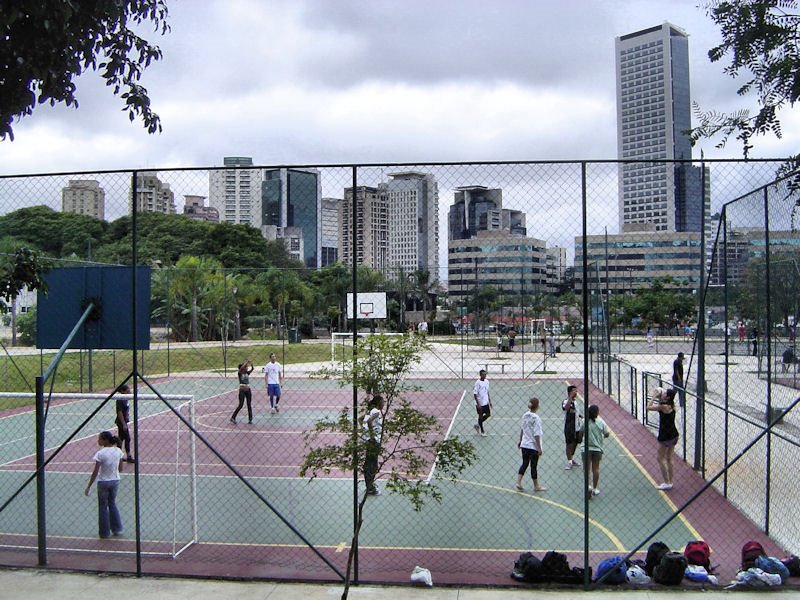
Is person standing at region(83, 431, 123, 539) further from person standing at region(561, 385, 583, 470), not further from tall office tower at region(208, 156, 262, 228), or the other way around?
person standing at region(561, 385, 583, 470)

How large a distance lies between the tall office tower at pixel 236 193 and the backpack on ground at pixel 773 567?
6588 mm

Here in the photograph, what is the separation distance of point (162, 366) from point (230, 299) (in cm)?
469

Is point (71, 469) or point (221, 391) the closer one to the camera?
point (71, 469)

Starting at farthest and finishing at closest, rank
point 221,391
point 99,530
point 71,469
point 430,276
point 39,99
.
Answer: point 221,391
point 71,469
point 430,276
point 99,530
point 39,99

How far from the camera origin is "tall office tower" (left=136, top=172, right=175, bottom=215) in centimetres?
803

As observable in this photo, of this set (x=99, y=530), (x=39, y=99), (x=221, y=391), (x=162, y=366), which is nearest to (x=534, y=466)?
(x=99, y=530)

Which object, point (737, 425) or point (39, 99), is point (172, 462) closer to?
point (39, 99)

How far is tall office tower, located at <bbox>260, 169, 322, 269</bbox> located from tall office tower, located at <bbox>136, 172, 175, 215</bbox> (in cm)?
113

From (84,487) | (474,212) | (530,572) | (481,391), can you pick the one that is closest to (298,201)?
(474,212)

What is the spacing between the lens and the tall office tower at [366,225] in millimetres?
7965

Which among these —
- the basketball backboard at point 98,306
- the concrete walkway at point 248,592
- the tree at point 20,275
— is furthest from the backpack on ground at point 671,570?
the tree at point 20,275

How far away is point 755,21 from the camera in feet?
17.3

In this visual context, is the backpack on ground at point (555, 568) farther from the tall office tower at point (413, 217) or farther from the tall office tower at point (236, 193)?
the tall office tower at point (236, 193)

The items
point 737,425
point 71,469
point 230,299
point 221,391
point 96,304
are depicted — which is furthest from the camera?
point 230,299
